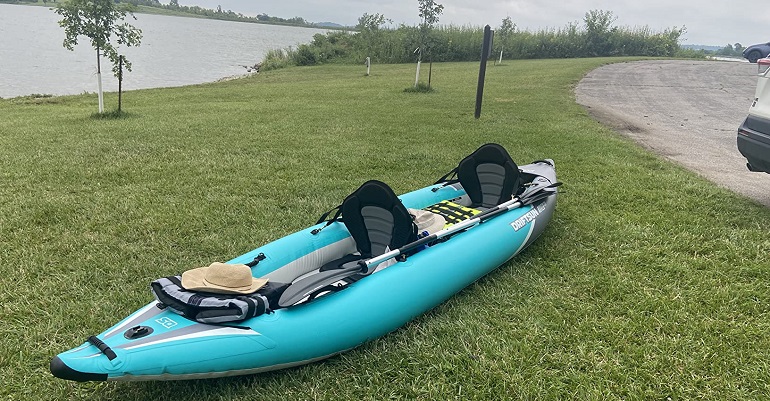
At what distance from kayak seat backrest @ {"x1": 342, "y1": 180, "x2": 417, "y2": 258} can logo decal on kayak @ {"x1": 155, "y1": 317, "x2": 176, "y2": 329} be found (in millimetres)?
1491

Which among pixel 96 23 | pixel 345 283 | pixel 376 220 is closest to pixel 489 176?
pixel 376 220

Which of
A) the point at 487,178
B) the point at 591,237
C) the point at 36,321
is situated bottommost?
the point at 36,321

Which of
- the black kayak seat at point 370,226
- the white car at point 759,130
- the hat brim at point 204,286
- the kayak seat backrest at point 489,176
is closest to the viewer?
the hat brim at point 204,286

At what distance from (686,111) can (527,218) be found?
905cm

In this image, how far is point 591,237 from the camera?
14.1ft

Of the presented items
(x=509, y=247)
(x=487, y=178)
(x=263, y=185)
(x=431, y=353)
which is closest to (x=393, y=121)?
(x=263, y=185)

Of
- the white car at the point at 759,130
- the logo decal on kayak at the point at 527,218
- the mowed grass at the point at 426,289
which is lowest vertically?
the mowed grass at the point at 426,289

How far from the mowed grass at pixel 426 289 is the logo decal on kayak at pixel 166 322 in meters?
0.35

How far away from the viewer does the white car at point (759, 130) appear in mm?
4156

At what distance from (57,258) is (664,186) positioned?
6041mm

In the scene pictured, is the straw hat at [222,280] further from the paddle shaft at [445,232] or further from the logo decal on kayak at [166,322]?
the paddle shaft at [445,232]

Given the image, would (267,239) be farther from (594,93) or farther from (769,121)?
(594,93)

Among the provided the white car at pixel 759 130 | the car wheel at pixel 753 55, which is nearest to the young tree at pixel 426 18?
the white car at pixel 759 130

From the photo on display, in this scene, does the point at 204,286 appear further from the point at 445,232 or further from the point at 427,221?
the point at 427,221
